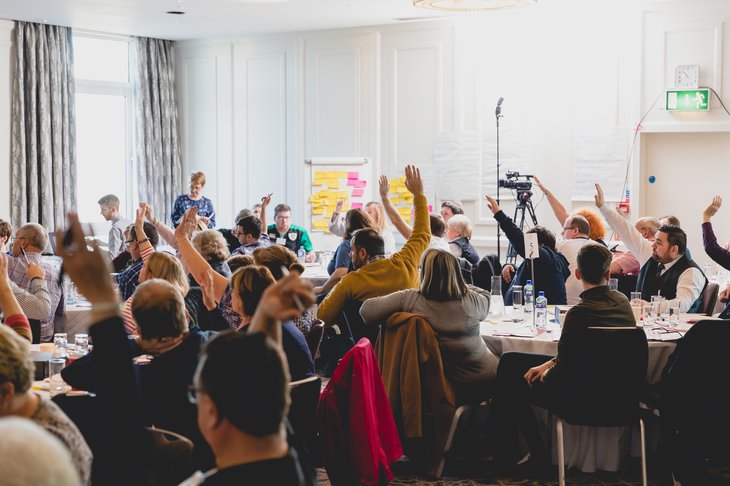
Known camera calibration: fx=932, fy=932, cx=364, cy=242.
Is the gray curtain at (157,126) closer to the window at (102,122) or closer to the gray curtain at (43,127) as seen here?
the window at (102,122)

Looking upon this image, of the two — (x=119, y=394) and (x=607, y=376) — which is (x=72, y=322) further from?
(x=119, y=394)

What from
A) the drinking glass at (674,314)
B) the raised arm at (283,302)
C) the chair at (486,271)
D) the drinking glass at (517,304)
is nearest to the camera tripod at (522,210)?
the chair at (486,271)

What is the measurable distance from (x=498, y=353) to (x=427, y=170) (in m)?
6.13

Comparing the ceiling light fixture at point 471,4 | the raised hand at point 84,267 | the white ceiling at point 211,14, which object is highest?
the white ceiling at point 211,14

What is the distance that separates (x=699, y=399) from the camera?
457 cm

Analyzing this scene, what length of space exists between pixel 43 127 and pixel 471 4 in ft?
18.5

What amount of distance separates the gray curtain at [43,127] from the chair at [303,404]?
8049 mm

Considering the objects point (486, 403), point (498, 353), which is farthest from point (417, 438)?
point (498, 353)

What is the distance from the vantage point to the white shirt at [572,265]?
6930mm

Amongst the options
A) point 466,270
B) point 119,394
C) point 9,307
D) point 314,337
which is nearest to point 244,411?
point 119,394

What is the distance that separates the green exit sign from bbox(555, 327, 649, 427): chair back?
A: 6.02 metres

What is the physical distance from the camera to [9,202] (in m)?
11.2

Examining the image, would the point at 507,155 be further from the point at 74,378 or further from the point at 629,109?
the point at 74,378

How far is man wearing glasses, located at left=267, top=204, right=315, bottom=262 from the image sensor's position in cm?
942
